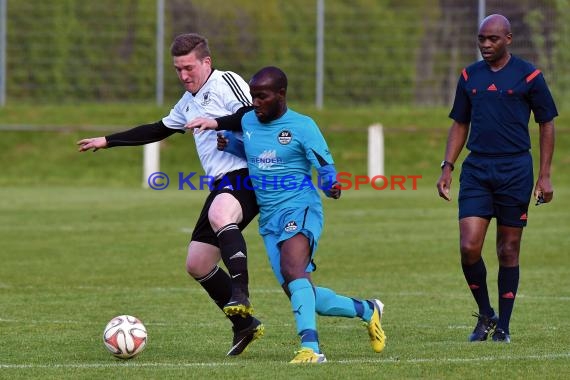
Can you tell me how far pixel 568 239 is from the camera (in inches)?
703

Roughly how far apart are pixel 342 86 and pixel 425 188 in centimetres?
579

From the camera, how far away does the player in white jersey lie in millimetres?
8484

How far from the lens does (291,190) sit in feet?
26.8

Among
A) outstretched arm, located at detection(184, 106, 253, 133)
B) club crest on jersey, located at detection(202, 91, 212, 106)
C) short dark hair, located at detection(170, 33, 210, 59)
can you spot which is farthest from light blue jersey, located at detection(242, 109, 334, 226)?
short dark hair, located at detection(170, 33, 210, 59)

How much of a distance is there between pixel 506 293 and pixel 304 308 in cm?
198

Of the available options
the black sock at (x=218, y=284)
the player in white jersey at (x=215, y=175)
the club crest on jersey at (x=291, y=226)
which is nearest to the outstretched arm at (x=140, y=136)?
the player in white jersey at (x=215, y=175)

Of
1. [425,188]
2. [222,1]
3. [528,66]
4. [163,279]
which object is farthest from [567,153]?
[528,66]

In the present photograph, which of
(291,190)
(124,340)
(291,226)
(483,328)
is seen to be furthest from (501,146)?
(124,340)

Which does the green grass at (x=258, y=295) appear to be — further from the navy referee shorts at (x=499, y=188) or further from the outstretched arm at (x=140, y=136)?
the outstretched arm at (x=140, y=136)

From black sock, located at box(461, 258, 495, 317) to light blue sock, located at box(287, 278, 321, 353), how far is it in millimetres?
1739

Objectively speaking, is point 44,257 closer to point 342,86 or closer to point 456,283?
point 456,283

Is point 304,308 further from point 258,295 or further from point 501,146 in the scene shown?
point 258,295

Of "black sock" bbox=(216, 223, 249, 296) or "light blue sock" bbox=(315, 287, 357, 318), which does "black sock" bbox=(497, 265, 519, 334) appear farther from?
"black sock" bbox=(216, 223, 249, 296)

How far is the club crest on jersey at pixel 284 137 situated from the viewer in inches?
319
